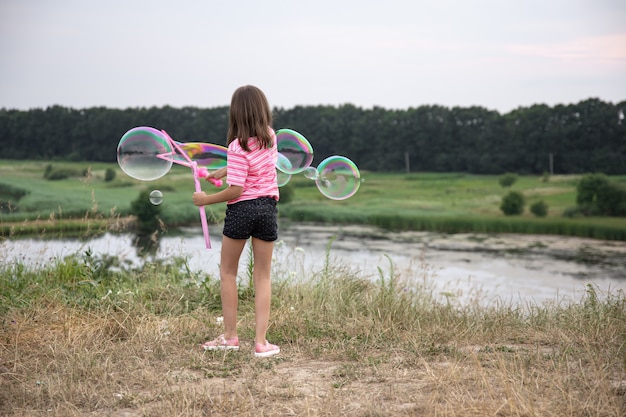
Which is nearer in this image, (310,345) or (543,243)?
(310,345)

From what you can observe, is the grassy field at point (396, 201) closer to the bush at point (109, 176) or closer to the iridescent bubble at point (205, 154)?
the bush at point (109, 176)

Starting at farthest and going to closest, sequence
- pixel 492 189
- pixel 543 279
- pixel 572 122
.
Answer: pixel 572 122 < pixel 492 189 < pixel 543 279

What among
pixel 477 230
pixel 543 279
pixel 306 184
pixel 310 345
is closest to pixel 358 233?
pixel 477 230

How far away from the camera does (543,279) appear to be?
18.6 metres

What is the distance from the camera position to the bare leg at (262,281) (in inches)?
159

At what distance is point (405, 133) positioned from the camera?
5550 centimetres

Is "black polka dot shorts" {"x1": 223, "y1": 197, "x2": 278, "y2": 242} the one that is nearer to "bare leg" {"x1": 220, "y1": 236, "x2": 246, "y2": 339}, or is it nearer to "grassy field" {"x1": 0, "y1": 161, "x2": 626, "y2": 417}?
"bare leg" {"x1": 220, "y1": 236, "x2": 246, "y2": 339}

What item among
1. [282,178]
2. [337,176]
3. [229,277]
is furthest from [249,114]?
[337,176]

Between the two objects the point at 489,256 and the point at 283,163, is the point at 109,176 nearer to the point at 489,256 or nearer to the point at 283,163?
the point at 489,256

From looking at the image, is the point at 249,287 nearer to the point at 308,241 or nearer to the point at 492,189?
the point at 308,241

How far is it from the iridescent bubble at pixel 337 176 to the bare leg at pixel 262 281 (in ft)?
6.43

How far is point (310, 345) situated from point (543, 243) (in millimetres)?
24711

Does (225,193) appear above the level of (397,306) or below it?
above

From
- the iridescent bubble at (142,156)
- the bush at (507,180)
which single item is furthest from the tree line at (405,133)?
the iridescent bubble at (142,156)
